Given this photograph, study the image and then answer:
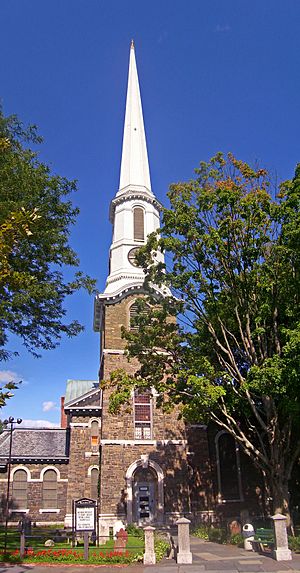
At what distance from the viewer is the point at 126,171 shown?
109 ft

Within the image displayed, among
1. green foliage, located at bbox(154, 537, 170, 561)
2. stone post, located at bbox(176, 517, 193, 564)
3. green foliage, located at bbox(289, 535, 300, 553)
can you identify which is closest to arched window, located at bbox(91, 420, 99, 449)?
green foliage, located at bbox(154, 537, 170, 561)

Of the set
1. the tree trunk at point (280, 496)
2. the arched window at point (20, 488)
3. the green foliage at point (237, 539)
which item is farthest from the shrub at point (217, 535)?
the arched window at point (20, 488)

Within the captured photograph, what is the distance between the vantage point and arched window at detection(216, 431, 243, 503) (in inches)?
992

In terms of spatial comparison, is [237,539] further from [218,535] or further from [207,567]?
[207,567]

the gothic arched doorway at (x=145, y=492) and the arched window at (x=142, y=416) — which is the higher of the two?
the arched window at (x=142, y=416)

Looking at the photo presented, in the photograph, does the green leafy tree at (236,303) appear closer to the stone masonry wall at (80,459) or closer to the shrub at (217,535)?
the shrub at (217,535)

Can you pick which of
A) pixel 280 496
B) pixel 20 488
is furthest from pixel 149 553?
pixel 20 488

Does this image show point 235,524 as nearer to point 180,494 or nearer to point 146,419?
point 180,494

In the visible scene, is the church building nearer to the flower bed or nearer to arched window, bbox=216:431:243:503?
arched window, bbox=216:431:243:503

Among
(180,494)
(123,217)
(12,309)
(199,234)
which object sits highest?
(123,217)

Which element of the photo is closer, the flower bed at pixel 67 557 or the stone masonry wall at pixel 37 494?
the flower bed at pixel 67 557

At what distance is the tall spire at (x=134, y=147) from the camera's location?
107 feet

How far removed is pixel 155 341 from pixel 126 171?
55.5 feet

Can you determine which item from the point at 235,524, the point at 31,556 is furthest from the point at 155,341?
the point at 31,556
